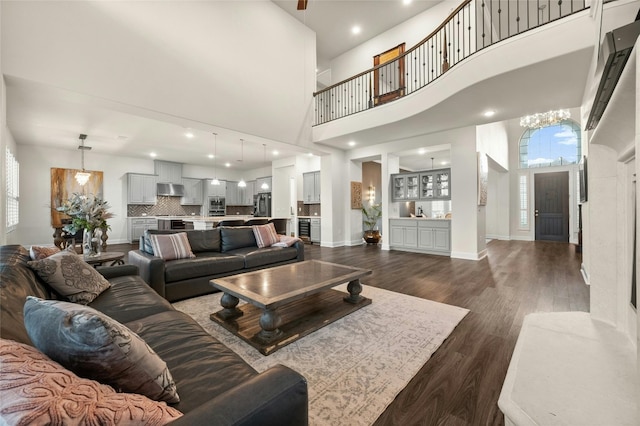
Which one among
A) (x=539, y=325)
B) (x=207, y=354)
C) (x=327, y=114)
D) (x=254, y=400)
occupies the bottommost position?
(x=539, y=325)

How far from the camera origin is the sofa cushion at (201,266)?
305 cm

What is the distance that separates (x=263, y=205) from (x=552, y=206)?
9.76 metres

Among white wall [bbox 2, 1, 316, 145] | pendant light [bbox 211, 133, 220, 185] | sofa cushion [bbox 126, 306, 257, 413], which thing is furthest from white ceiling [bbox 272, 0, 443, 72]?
sofa cushion [bbox 126, 306, 257, 413]

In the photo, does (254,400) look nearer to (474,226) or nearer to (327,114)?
(474,226)

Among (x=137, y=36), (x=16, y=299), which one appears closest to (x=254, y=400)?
(x=16, y=299)

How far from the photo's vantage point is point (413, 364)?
6.08ft

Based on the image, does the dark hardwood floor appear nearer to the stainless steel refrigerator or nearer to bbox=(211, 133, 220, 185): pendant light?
bbox=(211, 133, 220, 185): pendant light

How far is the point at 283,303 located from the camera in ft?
6.82

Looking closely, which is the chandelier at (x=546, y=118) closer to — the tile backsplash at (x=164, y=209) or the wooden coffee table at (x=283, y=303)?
the wooden coffee table at (x=283, y=303)

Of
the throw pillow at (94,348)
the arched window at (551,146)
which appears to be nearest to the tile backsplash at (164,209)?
the throw pillow at (94,348)

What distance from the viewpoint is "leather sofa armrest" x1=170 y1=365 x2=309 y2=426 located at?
0.69 meters

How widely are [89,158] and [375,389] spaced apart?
10172 millimetres

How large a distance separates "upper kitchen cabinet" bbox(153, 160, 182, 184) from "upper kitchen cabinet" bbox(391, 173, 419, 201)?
7.80 m

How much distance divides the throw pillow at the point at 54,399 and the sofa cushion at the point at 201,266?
102 inches
